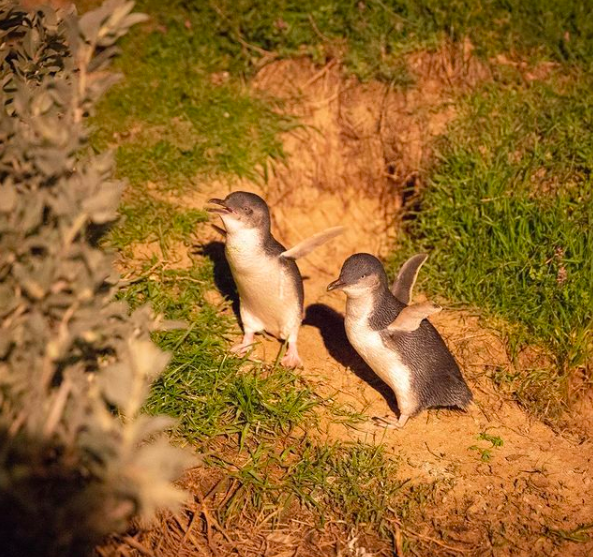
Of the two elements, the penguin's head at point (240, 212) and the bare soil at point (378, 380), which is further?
the penguin's head at point (240, 212)

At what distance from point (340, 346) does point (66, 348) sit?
258 cm

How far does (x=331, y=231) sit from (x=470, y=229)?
1362 mm

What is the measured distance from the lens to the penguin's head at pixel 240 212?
3.72 m

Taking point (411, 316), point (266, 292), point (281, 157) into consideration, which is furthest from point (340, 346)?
point (281, 157)

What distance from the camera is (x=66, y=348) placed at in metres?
1.96

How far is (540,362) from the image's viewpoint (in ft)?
13.2

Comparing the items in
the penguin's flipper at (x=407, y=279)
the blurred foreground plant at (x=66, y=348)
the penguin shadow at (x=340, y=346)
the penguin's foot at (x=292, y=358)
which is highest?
the blurred foreground plant at (x=66, y=348)

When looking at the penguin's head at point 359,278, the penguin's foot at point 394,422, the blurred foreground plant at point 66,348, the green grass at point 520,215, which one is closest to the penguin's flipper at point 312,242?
the penguin's head at point 359,278

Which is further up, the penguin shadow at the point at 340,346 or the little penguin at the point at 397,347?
the little penguin at the point at 397,347

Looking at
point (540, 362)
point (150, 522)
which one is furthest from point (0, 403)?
point (540, 362)

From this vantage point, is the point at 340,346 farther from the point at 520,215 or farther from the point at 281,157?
the point at 281,157

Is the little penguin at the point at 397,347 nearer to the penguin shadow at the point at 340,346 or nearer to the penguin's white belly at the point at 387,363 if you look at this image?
the penguin's white belly at the point at 387,363

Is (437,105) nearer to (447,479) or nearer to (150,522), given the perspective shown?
(447,479)

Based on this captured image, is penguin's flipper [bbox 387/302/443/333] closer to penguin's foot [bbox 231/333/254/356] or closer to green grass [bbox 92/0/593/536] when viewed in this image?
green grass [bbox 92/0/593/536]
